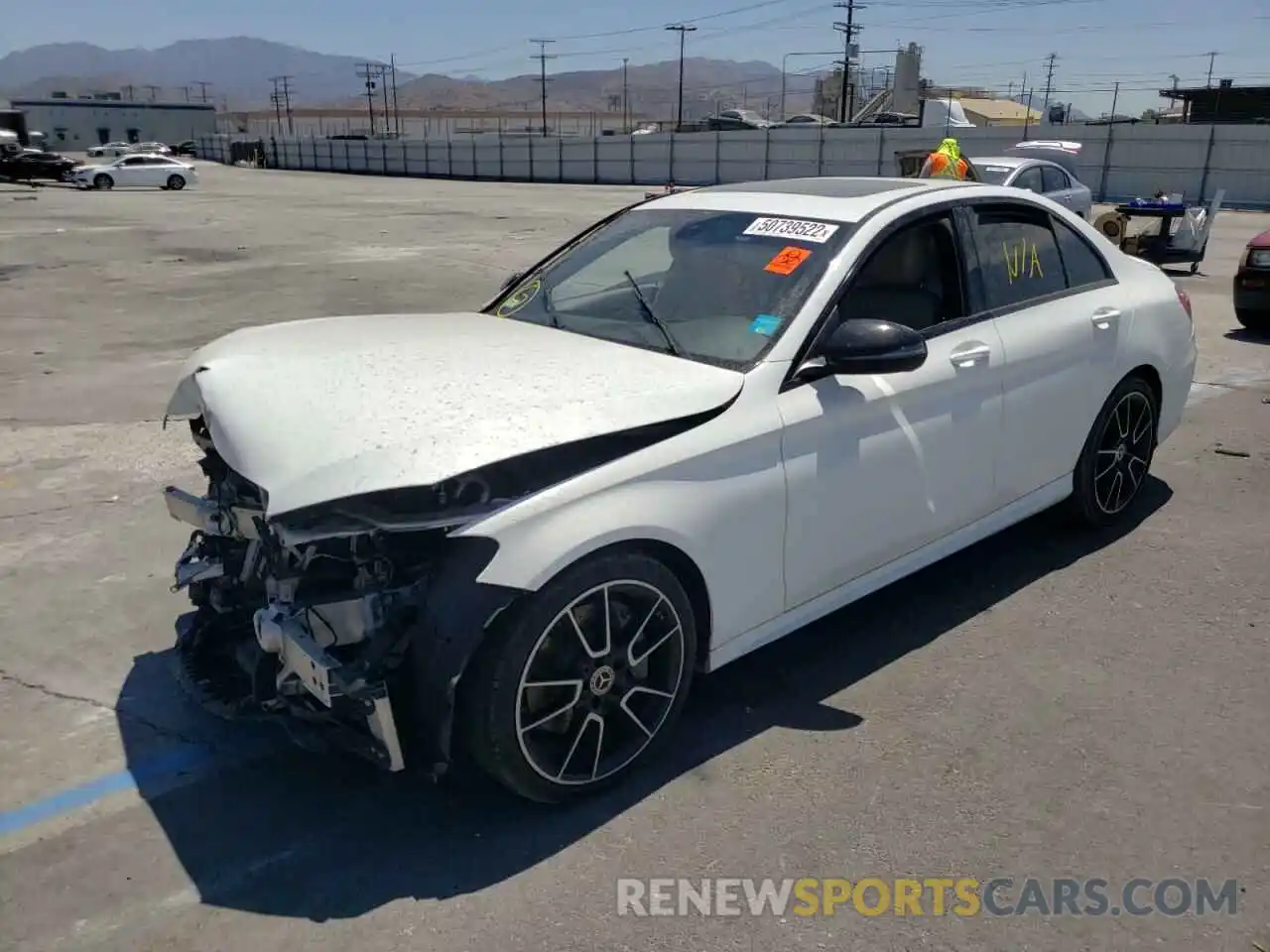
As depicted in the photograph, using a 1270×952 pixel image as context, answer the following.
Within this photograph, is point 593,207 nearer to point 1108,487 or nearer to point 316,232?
point 316,232

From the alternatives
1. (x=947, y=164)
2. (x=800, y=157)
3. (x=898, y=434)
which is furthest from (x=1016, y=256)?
(x=800, y=157)

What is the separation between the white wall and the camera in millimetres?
32000

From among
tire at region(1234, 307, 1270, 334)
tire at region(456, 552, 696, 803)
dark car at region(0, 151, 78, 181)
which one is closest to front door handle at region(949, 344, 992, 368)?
tire at region(456, 552, 696, 803)

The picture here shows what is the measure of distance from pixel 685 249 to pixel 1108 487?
2.54 m

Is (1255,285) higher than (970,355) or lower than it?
lower

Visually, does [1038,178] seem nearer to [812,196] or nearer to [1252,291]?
[1252,291]

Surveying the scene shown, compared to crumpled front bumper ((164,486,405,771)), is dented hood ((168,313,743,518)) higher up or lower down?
higher up

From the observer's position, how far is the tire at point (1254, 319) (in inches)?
401

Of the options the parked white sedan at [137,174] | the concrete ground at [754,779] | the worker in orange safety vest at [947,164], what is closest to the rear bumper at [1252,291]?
the worker in orange safety vest at [947,164]

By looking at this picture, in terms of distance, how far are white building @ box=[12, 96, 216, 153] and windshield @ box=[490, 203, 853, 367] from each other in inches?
4302

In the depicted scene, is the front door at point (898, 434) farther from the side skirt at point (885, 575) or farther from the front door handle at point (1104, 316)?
the front door handle at point (1104, 316)

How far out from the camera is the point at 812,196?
408 centimetres

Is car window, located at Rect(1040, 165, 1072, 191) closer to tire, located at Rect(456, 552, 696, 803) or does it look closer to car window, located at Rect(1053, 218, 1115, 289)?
car window, located at Rect(1053, 218, 1115, 289)

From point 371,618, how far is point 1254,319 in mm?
10457
